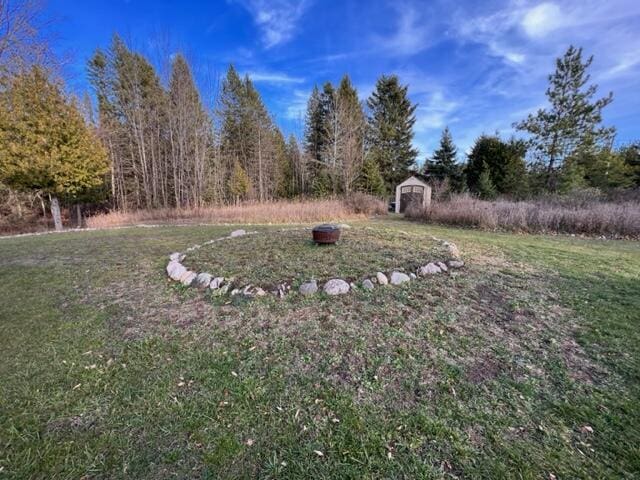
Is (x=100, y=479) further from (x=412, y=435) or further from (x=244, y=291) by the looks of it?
(x=244, y=291)

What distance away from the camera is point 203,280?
3354 millimetres

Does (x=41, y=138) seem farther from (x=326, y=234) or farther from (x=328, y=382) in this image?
(x=328, y=382)

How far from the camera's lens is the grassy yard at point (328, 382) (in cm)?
129

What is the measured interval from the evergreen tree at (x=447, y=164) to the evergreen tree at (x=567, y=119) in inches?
173

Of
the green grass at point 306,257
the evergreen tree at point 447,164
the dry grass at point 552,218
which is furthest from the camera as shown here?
the evergreen tree at point 447,164

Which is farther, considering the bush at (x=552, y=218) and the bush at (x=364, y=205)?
the bush at (x=364, y=205)

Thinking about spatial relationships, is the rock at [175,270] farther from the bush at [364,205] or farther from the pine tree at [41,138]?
the bush at [364,205]

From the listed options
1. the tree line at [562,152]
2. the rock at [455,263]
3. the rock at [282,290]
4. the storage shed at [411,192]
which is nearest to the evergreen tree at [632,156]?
the tree line at [562,152]

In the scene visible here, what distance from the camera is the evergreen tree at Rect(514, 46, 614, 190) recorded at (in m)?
12.9

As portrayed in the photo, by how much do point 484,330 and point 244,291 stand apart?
2379mm

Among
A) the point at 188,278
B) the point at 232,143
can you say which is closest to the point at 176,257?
the point at 188,278

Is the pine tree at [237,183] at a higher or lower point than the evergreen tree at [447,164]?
lower

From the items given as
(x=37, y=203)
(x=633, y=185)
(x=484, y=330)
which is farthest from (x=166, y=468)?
(x=37, y=203)

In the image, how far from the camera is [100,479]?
122 cm
